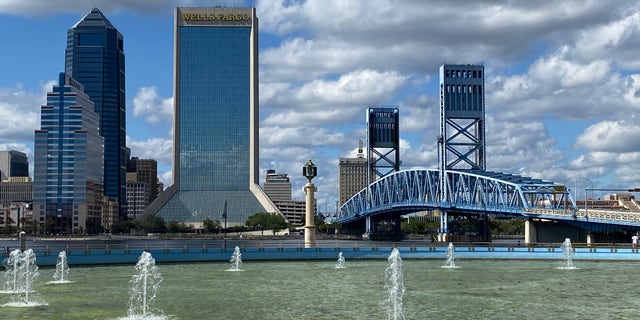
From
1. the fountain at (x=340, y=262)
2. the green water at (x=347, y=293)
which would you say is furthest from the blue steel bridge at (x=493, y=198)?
the fountain at (x=340, y=262)

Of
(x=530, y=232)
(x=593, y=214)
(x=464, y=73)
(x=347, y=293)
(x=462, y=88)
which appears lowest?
(x=347, y=293)

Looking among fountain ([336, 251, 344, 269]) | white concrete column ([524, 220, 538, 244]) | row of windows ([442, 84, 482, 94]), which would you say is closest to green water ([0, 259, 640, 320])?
fountain ([336, 251, 344, 269])

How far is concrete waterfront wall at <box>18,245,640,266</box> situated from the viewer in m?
77.7

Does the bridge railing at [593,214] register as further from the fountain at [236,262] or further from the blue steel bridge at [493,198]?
the fountain at [236,262]

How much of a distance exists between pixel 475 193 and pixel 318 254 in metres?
79.8

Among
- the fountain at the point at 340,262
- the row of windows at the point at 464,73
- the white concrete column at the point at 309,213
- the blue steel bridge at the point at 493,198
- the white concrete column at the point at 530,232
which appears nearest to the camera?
the fountain at the point at 340,262

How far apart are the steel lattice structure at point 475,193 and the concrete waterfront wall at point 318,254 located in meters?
38.6

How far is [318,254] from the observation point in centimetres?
8475

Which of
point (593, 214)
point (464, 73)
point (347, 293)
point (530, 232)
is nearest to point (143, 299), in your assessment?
point (347, 293)

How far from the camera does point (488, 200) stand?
150250 mm

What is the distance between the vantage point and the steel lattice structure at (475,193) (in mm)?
138413

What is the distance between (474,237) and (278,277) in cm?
10786

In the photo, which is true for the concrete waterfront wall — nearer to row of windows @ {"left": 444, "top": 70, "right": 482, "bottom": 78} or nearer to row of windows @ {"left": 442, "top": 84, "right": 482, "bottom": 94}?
row of windows @ {"left": 442, "top": 84, "right": 482, "bottom": 94}

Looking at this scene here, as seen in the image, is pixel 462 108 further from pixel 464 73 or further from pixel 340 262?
pixel 340 262
